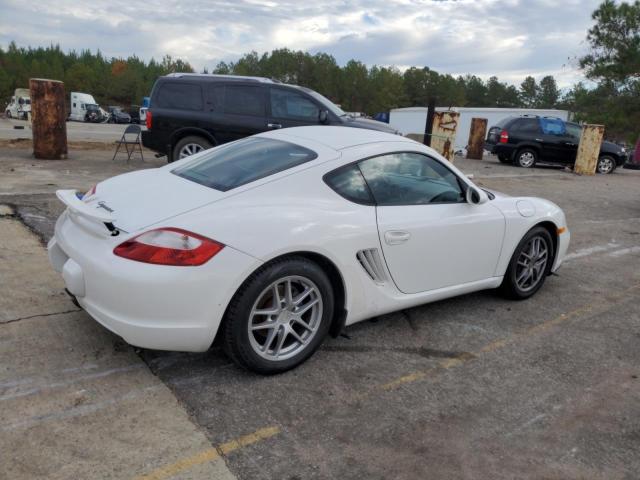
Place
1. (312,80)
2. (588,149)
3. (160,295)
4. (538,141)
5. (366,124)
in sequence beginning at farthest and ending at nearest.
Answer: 1. (312,80)
2. (538,141)
3. (588,149)
4. (366,124)
5. (160,295)

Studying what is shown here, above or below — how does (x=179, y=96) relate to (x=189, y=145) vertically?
above

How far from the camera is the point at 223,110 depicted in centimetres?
1002

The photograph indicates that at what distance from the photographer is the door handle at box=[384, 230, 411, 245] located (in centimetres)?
349

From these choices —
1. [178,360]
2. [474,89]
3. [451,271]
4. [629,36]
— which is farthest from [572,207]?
[474,89]

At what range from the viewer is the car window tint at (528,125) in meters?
17.4

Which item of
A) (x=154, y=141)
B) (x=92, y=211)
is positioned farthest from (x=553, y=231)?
(x=154, y=141)

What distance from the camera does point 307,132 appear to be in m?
4.04

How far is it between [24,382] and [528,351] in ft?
10.2

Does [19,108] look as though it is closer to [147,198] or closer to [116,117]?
[116,117]

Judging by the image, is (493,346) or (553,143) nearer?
(493,346)

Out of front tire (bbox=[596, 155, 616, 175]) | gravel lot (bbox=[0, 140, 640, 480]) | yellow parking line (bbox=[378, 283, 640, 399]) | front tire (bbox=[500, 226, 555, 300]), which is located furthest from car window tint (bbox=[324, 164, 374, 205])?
front tire (bbox=[596, 155, 616, 175])

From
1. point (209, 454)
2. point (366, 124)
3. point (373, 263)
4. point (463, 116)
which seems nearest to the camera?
point (209, 454)

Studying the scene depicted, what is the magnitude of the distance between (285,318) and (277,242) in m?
0.47

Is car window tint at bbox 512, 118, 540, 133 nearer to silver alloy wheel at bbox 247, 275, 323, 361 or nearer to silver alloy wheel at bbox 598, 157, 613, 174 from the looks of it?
silver alloy wheel at bbox 598, 157, 613, 174
